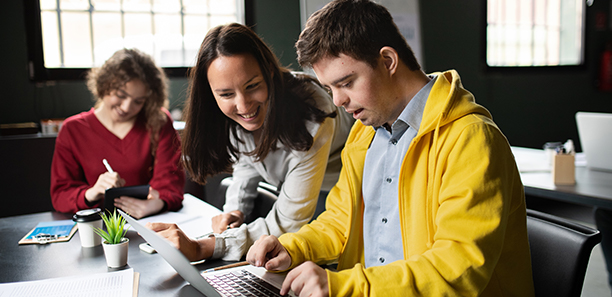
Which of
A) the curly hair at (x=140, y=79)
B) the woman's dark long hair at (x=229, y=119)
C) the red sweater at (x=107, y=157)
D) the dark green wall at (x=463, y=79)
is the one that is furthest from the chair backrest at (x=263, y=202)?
the dark green wall at (x=463, y=79)

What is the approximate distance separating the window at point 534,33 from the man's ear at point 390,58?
4745mm

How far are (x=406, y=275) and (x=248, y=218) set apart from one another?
101 cm

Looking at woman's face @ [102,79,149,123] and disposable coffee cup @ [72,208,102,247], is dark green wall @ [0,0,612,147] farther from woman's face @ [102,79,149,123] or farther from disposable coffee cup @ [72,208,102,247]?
disposable coffee cup @ [72,208,102,247]

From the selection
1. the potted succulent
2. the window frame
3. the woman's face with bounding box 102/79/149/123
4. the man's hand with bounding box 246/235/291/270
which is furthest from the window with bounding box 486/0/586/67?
the potted succulent

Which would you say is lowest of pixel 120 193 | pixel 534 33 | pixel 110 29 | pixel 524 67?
pixel 120 193

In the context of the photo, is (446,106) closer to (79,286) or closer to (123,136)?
(79,286)

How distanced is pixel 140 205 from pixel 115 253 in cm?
47

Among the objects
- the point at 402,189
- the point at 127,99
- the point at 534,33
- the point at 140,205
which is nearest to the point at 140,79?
the point at 127,99

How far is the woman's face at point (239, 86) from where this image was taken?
1.29 meters

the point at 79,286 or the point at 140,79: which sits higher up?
the point at 140,79

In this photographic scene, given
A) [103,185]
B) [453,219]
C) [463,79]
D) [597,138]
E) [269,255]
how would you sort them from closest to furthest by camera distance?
[453,219], [269,255], [103,185], [597,138], [463,79]

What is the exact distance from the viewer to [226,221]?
1388mm

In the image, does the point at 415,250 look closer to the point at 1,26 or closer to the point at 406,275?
the point at 406,275

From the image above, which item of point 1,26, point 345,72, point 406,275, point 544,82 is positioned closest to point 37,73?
point 1,26
